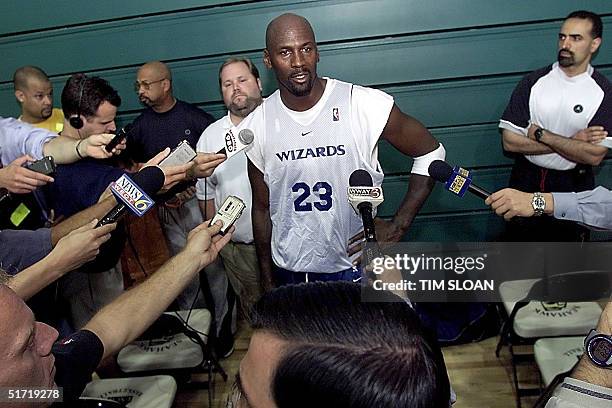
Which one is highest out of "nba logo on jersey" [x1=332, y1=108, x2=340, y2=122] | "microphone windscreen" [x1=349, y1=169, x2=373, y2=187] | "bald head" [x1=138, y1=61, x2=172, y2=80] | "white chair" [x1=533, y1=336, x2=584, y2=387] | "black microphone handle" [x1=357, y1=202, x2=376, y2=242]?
"bald head" [x1=138, y1=61, x2=172, y2=80]

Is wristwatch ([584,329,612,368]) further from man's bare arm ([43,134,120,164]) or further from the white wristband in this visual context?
man's bare arm ([43,134,120,164])

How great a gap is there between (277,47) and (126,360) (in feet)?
5.24

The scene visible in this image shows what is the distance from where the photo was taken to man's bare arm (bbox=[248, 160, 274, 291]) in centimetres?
246

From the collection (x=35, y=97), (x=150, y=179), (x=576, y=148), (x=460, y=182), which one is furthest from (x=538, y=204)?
(x=35, y=97)

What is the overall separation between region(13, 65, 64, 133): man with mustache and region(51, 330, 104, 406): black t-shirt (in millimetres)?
2581

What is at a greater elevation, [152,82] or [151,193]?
[152,82]

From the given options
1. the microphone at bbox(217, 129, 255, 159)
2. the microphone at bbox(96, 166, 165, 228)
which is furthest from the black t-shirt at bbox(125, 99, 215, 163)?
the microphone at bbox(96, 166, 165, 228)

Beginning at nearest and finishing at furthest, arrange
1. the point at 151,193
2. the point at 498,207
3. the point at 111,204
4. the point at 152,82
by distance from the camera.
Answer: the point at 151,193
the point at 498,207
the point at 111,204
the point at 152,82

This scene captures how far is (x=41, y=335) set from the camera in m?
1.26

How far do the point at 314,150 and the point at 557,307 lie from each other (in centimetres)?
145

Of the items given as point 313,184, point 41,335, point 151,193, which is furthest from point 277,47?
point 41,335

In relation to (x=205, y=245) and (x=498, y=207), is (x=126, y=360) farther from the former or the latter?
(x=498, y=207)

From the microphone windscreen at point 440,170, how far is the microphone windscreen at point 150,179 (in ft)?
3.50

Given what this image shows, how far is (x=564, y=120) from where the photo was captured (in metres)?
3.32
